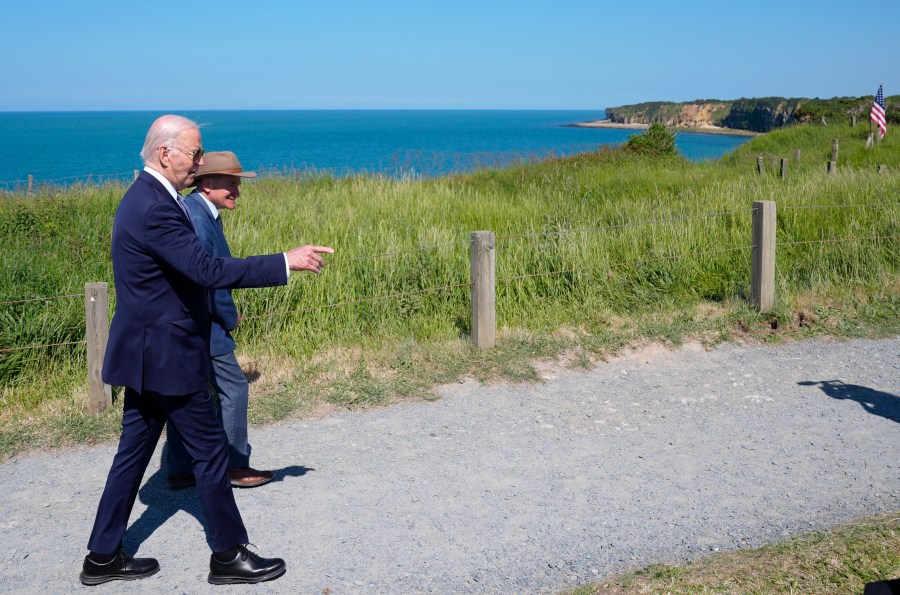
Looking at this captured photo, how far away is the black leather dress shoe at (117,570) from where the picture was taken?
4.05 meters

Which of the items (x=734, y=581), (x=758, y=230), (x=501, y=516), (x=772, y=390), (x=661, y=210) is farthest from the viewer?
(x=661, y=210)

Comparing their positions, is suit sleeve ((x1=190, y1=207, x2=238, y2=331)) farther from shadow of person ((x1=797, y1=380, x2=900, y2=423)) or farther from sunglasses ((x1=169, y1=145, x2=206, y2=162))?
shadow of person ((x1=797, y1=380, x2=900, y2=423))

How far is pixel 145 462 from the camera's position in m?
4.07

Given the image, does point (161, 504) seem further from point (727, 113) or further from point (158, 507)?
point (727, 113)

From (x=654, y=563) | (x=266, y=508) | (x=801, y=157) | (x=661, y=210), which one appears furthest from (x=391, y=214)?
(x=801, y=157)

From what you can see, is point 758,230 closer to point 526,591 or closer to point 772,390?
point 772,390

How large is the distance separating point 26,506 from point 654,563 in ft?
11.0

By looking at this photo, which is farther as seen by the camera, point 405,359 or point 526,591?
point 405,359

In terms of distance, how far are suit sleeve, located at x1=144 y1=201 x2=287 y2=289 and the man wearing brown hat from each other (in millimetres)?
866

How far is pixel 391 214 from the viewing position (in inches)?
493

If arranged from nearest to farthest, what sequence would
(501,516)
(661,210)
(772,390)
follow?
(501,516) → (772,390) → (661,210)

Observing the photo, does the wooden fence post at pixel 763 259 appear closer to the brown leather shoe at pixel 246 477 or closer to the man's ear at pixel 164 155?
the brown leather shoe at pixel 246 477

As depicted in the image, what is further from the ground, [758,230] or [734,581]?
[758,230]

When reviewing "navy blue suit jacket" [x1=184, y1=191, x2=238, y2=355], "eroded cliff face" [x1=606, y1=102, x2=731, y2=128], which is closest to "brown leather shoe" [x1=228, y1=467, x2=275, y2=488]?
"navy blue suit jacket" [x1=184, y1=191, x2=238, y2=355]
